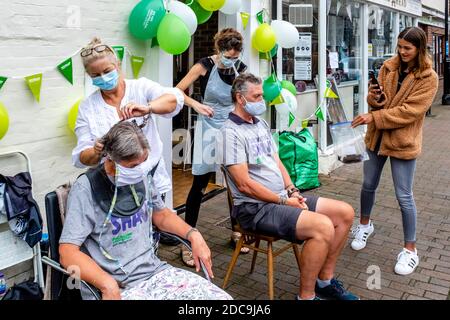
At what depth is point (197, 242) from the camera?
7.97 ft

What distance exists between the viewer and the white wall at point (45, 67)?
9.91ft

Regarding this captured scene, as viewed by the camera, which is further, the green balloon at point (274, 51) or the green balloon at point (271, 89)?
the green balloon at point (274, 51)

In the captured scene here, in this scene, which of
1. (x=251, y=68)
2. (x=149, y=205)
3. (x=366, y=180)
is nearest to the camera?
(x=149, y=205)

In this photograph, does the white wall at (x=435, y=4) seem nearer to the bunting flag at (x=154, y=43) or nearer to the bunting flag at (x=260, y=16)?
the bunting flag at (x=260, y=16)

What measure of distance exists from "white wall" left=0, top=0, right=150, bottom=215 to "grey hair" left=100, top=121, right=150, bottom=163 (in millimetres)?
1195

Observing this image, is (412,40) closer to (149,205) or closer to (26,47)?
(149,205)

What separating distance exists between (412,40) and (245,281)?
2182 millimetres

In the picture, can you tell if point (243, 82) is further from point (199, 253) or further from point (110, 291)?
point (110, 291)

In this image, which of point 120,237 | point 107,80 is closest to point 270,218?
point 120,237

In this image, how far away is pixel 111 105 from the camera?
2725 mm

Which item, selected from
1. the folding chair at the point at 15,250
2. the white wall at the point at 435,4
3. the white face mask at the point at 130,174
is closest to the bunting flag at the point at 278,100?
the folding chair at the point at 15,250

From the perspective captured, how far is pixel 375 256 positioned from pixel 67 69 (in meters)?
2.87

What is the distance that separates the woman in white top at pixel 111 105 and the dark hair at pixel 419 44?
1.84 m

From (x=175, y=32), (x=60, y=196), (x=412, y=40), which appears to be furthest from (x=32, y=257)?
(x=412, y=40)
